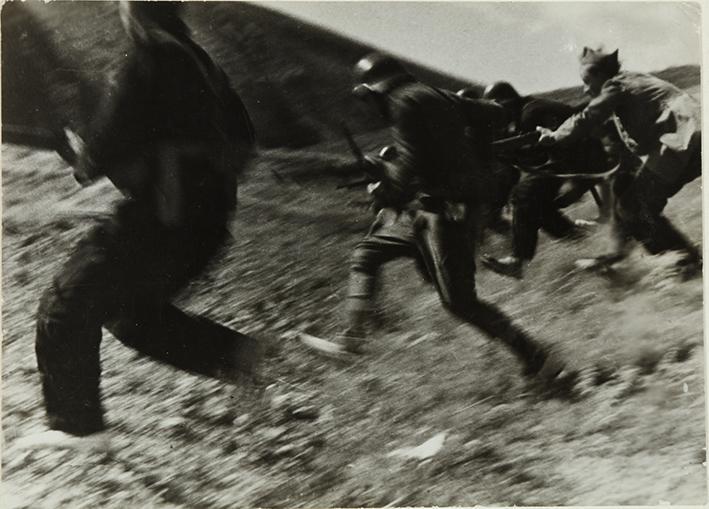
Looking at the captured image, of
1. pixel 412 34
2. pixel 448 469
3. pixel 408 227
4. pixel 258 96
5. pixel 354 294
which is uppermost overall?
pixel 412 34

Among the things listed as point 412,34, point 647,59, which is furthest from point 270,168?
point 647,59

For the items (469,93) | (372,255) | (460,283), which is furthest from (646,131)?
(372,255)

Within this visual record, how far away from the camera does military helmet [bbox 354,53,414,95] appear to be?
11.3 feet

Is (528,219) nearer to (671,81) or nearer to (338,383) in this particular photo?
(671,81)

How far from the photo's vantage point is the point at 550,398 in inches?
133

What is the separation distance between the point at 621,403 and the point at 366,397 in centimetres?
99

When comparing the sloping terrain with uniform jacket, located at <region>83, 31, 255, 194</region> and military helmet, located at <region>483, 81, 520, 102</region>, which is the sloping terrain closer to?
uniform jacket, located at <region>83, 31, 255, 194</region>

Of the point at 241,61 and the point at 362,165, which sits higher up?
the point at 241,61

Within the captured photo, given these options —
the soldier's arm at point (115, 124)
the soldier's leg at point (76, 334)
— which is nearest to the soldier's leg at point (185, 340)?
the soldier's leg at point (76, 334)

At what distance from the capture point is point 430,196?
348cm

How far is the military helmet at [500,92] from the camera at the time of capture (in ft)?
11.5

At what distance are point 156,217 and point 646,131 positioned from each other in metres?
1.97

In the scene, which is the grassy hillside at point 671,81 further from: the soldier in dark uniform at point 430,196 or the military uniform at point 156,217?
the military uniform at point 156,217

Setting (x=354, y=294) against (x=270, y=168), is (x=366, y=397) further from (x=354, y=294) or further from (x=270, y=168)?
(x=270, y=168)
